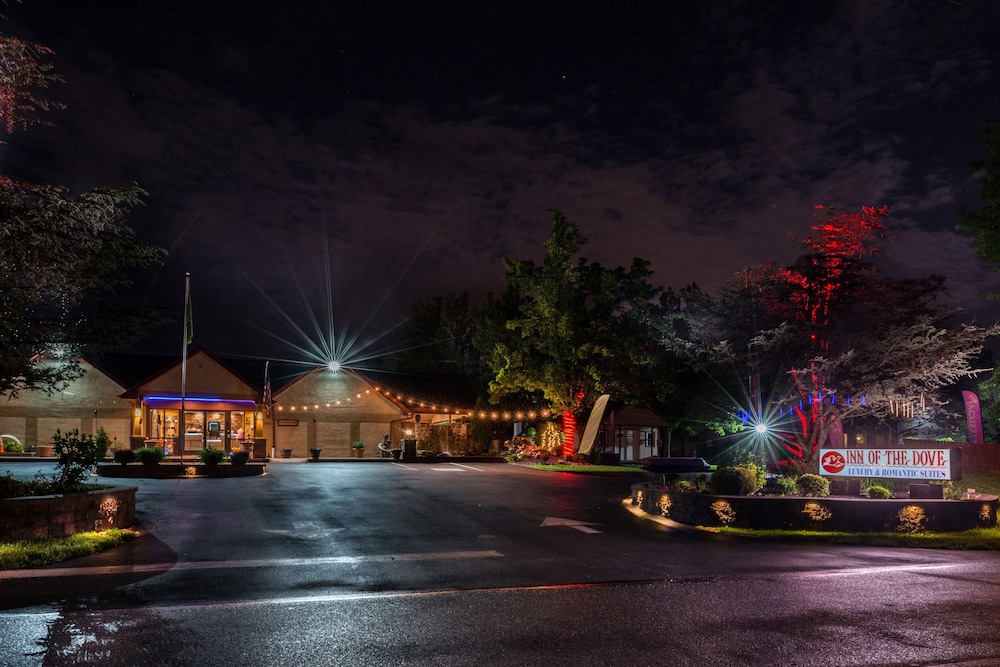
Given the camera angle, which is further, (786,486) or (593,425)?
(593,425)

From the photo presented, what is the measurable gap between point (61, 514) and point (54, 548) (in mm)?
1360

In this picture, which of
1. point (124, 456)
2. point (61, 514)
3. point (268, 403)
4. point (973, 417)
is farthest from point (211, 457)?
point (973, 417)

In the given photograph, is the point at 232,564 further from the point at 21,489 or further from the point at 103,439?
the point at 103,439

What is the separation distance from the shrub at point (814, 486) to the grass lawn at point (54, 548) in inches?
497

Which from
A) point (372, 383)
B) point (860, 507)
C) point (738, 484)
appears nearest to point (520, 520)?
point (738, 484)

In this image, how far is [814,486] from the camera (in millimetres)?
15719

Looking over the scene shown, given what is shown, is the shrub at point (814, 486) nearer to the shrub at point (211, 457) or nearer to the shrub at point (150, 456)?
the shrub at point (211, 457)

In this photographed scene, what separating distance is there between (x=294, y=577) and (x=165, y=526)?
571 cm

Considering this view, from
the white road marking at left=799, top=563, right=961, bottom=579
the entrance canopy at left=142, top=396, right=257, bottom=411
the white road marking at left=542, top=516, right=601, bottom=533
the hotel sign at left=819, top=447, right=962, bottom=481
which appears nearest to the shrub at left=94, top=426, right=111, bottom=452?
the entrance canopy at left=142, top=396, right=257, bottom=411

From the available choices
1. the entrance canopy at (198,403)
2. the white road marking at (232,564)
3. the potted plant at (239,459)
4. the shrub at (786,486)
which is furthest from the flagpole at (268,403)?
the white road marking at (232,564)

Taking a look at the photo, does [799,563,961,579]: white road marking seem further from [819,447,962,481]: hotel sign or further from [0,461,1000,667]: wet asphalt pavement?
[819,447,962,481]: hotel sign

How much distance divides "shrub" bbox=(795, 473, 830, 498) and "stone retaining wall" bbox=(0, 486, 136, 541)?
1301 cm

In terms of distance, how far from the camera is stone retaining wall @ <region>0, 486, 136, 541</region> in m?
11.5

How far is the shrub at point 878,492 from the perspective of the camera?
15.5m
